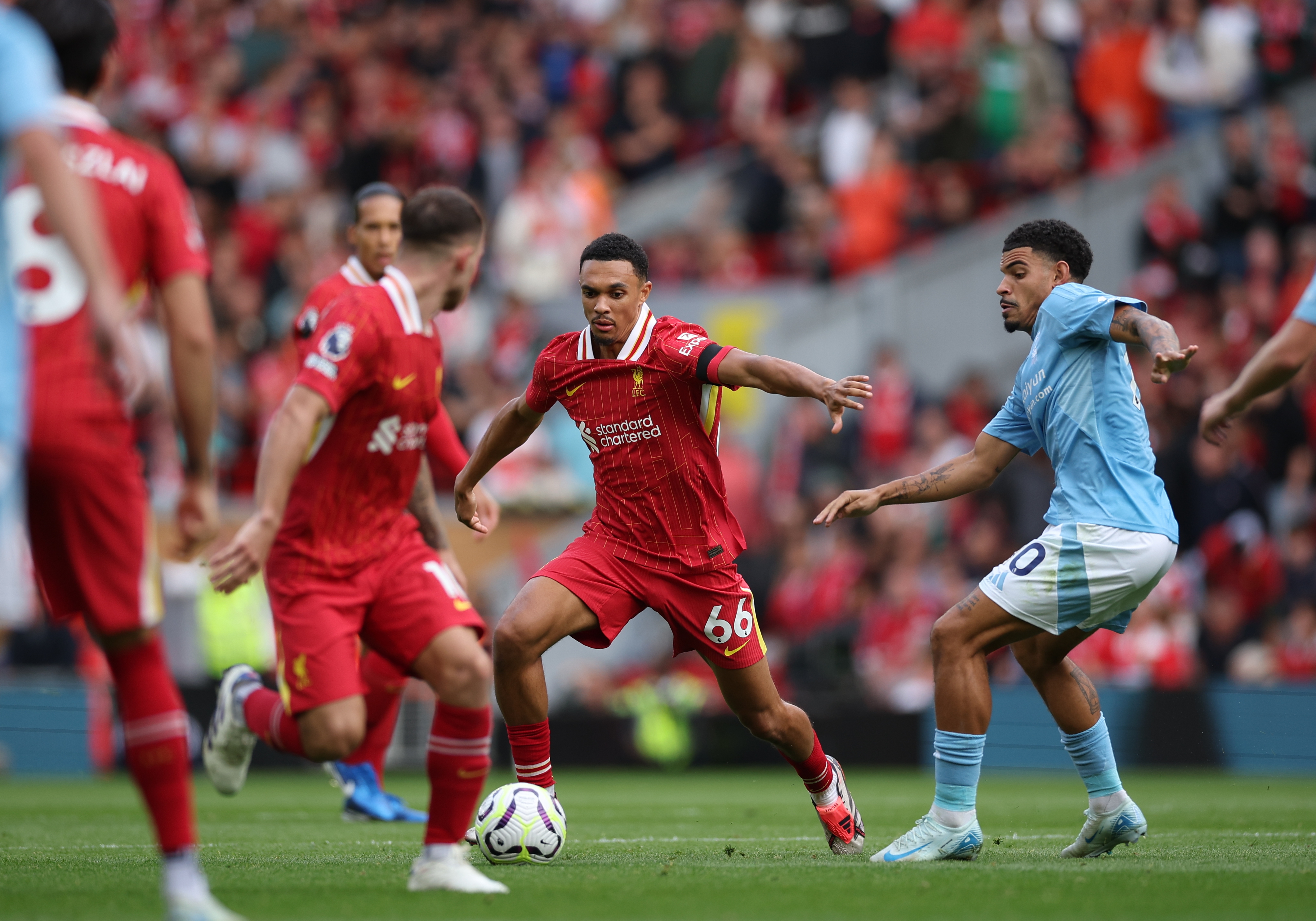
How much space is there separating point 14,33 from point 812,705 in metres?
11.4

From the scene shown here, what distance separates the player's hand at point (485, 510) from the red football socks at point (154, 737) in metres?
2.79

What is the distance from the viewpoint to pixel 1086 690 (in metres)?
7.02

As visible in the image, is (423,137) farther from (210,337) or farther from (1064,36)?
(210,337)

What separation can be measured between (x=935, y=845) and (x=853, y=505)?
1.52 m

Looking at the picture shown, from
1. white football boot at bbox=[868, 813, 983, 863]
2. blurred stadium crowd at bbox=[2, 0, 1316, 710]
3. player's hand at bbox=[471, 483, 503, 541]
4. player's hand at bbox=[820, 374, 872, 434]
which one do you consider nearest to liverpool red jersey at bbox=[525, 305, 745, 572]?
player's hand at bbox=[471, 483, 503, 541]

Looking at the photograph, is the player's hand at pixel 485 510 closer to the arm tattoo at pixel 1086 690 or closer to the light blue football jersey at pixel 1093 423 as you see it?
the light blue football jersey at pixel 1093 423

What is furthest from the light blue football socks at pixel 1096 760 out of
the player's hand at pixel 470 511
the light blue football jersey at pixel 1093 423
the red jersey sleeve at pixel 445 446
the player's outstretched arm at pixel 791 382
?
the red jersey sleeve at pixel 445 446

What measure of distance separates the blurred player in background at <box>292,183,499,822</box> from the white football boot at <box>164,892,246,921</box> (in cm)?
348

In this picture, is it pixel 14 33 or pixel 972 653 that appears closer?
pixel 14 33

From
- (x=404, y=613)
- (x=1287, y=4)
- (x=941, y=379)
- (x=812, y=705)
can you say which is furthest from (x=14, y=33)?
(x=1287, y=4)

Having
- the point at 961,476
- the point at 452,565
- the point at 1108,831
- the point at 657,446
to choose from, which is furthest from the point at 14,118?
the point at 1108,831

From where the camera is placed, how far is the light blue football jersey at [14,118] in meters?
4.17

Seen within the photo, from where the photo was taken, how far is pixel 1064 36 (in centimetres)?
1862

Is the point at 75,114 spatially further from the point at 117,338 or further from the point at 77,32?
the point at 117,338
